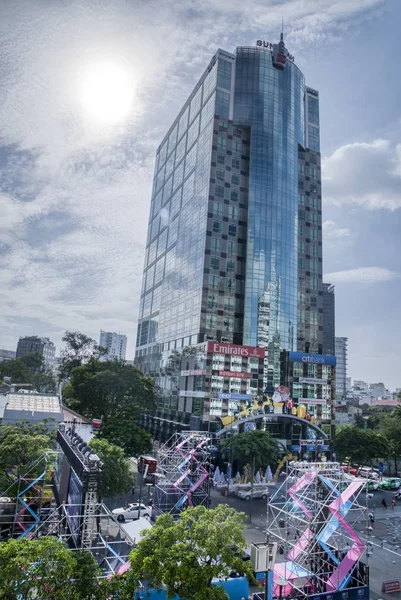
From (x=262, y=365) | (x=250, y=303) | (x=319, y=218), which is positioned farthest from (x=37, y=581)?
(x=319, y=218)

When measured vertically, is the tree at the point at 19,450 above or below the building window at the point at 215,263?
below

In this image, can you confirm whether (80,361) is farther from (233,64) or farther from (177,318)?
(233,64)

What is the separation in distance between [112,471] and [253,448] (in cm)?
2149

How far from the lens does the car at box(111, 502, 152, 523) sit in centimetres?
4275

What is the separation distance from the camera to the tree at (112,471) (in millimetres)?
43062

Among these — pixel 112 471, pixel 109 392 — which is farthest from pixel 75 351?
pixel 112 471

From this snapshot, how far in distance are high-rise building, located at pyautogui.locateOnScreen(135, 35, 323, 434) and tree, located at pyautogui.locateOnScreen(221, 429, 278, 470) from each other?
13305 mm

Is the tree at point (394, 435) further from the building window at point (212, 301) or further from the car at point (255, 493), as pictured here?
the building window at point (212, 301)

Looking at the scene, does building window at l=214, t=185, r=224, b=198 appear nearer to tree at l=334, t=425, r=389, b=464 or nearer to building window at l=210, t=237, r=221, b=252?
building window at l=210, t=237, r=221, b=252

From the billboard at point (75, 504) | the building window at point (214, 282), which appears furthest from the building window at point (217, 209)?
the billboard at point (75, 504)

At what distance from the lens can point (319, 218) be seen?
338 ft

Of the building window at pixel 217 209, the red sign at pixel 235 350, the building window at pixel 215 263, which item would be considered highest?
the building window at pixel 217 209

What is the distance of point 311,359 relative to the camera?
85.1 metres

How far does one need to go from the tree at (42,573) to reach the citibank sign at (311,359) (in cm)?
7052
